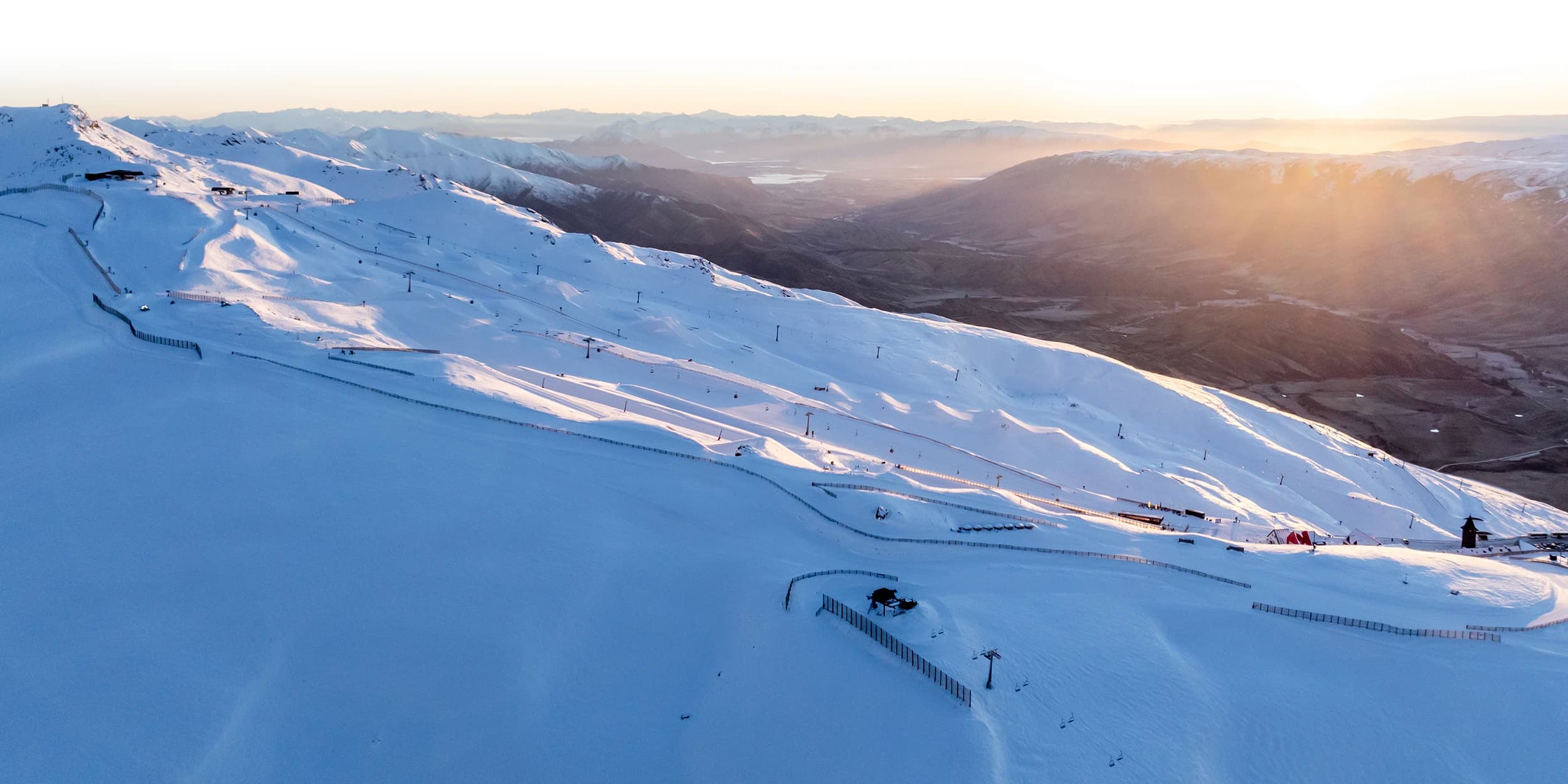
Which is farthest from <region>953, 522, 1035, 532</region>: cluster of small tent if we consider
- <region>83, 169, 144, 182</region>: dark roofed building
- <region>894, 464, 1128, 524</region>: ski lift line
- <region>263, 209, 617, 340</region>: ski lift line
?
<region>83, 169, 144, 182</region>: dark roofed building

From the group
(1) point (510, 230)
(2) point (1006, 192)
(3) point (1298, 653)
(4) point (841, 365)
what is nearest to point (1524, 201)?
(2) point (1006, 192)

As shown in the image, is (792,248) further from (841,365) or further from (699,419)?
(699,419)

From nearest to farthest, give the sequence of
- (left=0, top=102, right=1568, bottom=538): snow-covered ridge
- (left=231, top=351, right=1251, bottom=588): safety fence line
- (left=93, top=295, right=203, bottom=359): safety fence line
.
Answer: (left=231, top=351, right=1251, bottom=588): safety fence line, (left=93, top=295, right=203, bottom=359): safety fence line, (left=0, top=102, right=1568, bottom=538): snow-covered ridge

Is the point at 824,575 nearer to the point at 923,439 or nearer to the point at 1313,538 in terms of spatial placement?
the point at 923,439

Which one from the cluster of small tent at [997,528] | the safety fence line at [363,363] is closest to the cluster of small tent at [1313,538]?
the cluster of small tent at [997,528]

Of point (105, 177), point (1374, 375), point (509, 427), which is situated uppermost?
point (105, 177)

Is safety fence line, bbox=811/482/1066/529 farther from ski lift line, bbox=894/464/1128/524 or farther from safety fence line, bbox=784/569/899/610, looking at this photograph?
safety fence line, bbox=784/569/899/610
